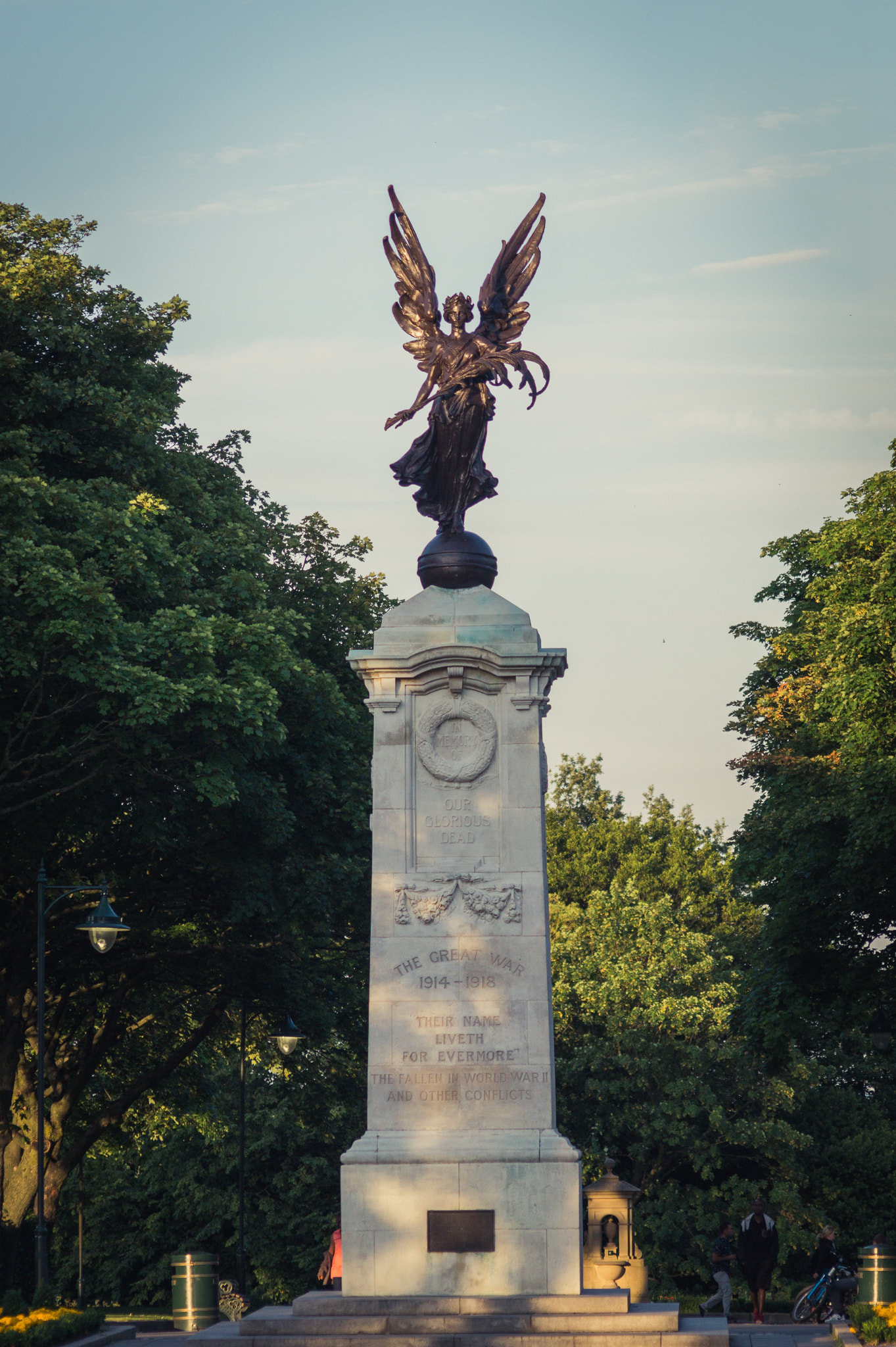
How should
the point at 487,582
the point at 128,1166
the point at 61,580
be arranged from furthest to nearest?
the point at 128,1166 < the point at 61,580 < the point at 487,582

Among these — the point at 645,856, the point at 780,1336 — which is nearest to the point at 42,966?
the point at 780,1336

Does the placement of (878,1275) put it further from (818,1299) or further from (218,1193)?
(218,1193)

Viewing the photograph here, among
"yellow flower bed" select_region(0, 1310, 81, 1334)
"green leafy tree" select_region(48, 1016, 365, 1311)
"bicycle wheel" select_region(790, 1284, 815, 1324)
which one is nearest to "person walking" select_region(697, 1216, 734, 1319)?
"bicycle wheel" select_region(790, 1284, 815, 1324)

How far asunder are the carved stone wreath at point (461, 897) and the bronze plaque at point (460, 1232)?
2834 millimetres

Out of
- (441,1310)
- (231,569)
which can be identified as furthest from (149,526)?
(441,1310)

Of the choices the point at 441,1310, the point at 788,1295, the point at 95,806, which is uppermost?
the point at 95,806

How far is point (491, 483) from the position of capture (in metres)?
19.5

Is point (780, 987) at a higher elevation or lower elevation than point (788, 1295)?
higher

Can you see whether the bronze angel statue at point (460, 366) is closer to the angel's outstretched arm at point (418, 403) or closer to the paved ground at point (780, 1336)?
the angel's outstretched arm at point (418, 403)

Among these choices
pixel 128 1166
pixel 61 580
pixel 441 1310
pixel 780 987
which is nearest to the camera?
pixel 441 1310

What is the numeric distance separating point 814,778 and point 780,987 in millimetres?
3721

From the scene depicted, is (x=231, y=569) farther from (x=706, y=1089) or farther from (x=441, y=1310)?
(x=706, y=1089)

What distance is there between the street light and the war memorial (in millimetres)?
11617

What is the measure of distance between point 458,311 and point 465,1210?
9495mm
